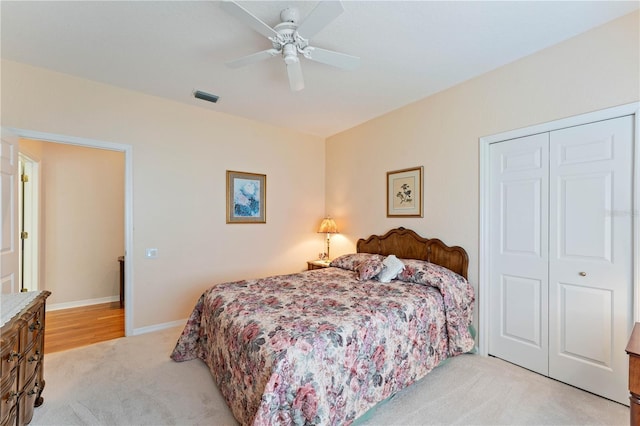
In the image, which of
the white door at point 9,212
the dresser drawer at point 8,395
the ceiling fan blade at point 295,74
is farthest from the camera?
the white door at point 9,212

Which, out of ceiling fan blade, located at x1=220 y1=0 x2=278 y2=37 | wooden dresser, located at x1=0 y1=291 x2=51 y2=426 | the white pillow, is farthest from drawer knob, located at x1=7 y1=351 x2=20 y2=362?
the white pillow

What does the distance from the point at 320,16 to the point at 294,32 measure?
1.01 ft

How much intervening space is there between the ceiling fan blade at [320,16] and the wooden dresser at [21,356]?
2.20 metres

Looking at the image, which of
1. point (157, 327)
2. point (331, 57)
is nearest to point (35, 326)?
point (157, 327)

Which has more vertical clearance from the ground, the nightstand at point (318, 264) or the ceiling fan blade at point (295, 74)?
the ceiling fan blade at point (295, 74)

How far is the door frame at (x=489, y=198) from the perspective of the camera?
1916 mm

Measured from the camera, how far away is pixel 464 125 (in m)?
2.87

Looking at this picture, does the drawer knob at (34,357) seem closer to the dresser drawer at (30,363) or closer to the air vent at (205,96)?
the dresser drawer at (30,363)

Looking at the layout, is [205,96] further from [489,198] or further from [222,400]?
[489,198]

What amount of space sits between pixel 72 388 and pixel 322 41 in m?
3.24

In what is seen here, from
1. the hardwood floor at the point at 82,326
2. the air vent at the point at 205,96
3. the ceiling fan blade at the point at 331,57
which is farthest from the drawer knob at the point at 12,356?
the air vent at the point at 205,96

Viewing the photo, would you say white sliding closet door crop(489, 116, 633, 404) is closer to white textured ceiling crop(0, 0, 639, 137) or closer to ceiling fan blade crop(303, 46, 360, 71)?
white textured ceiling crop(0, 0, 639, 137)

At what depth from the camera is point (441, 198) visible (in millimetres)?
3062

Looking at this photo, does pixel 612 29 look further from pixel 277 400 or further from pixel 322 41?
pixel 277 400
